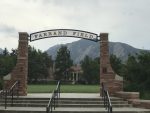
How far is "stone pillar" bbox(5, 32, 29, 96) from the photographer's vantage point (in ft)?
68.1

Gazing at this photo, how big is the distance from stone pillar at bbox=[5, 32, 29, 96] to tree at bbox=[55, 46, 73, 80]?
69.6 m

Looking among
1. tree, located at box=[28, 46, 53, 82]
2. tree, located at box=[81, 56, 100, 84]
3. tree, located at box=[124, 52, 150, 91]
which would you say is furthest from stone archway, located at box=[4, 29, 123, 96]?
tree, located at box=[81, 56, 100, 84]

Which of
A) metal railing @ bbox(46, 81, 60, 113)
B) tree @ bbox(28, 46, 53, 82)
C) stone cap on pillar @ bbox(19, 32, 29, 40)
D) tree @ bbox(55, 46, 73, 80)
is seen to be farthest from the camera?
tree @ bbox(55, 46, 73, 80)

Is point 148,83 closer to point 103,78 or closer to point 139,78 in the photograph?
point 139,78

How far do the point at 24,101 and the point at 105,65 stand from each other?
17.1 ft

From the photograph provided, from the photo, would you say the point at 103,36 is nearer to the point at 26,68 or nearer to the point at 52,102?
the point at 26,68

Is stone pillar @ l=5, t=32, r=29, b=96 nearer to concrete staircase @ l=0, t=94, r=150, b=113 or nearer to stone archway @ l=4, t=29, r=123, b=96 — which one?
stone archway @ l=4, t=29, r=123, b=96

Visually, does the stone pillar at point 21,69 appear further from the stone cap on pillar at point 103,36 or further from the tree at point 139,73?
the tree at point 139,73

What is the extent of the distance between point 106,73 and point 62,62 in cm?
7116

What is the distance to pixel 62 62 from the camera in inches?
3622

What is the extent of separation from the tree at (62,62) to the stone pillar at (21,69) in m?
69.6

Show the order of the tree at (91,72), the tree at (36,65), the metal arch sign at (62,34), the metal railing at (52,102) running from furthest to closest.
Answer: the tree at (91,72) < the tree at (36,65) < the metal arch sign at (62,34) < the metal railing at (52,102)

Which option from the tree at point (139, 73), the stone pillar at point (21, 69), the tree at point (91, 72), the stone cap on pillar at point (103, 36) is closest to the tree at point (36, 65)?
the tree at point (91, 72)

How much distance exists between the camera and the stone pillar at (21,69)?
20.8 metres
